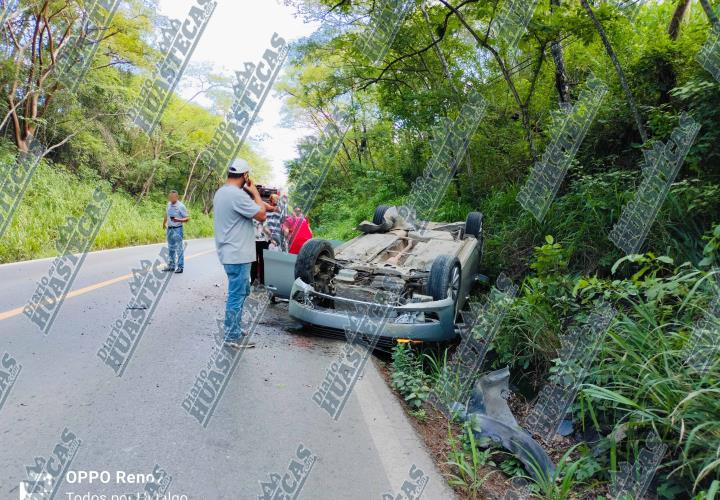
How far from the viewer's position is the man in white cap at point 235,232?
4.75 metres

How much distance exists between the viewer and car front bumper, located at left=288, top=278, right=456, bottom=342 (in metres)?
4.95

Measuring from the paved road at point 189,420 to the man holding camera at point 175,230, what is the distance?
159 inches

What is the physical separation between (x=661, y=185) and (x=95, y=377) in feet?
21.1

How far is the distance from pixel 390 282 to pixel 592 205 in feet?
10.3

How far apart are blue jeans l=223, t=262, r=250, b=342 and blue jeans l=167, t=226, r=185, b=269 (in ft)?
16.5

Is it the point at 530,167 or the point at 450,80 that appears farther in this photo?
the point at 450,80

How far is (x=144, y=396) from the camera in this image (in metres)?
3.54

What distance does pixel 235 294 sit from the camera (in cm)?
489

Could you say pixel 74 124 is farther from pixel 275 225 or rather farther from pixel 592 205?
pixel 592 205

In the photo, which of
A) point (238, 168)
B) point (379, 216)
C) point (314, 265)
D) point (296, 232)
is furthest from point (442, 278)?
point (296, 232)

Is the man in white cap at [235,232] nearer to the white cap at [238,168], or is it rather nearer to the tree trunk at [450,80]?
the white cap at [238,168]

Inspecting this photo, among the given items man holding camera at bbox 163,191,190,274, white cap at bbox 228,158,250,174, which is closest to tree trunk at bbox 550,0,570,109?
white cap at bbox 228,158,250,174

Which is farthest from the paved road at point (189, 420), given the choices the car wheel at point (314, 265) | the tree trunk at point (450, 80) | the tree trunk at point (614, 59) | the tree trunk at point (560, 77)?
the tree trunk at point (450, 80)

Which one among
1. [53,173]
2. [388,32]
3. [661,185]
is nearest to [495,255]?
[661,185]
